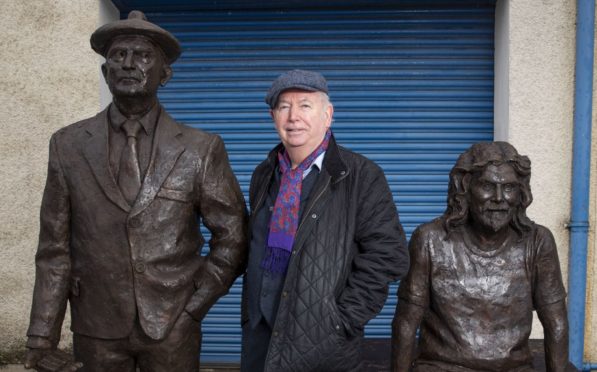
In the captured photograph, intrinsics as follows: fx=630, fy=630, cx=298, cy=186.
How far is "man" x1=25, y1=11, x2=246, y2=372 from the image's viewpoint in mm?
2633

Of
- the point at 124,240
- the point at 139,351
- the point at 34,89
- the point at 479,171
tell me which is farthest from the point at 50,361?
the point at 34,89

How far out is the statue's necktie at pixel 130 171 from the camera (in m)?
2.65

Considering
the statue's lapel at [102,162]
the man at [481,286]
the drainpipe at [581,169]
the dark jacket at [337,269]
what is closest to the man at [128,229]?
the statue's lapel at [102,162]

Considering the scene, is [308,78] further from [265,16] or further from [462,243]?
[265,16]

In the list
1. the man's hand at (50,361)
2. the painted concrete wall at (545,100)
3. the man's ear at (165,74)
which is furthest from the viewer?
the painted concrete wall at (545,100)

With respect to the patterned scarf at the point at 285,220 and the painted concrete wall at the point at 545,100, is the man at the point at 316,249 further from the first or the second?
the painted concrete wall at the point at 545,100

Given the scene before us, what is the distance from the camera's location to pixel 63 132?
276 centimetres

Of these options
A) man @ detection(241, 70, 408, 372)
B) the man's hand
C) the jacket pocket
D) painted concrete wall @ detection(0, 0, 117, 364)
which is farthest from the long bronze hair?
painted concrete wall @ detection(0, 0, 117, 364)

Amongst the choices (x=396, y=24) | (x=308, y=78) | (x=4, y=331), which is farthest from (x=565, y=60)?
(x=4, y=331)

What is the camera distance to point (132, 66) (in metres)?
2.62

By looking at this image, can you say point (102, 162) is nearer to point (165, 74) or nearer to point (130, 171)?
point (130, 171)

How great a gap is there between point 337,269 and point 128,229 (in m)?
0.88

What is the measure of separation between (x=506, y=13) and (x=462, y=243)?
253cm

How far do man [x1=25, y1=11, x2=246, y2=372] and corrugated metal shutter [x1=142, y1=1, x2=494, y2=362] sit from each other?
254cm
